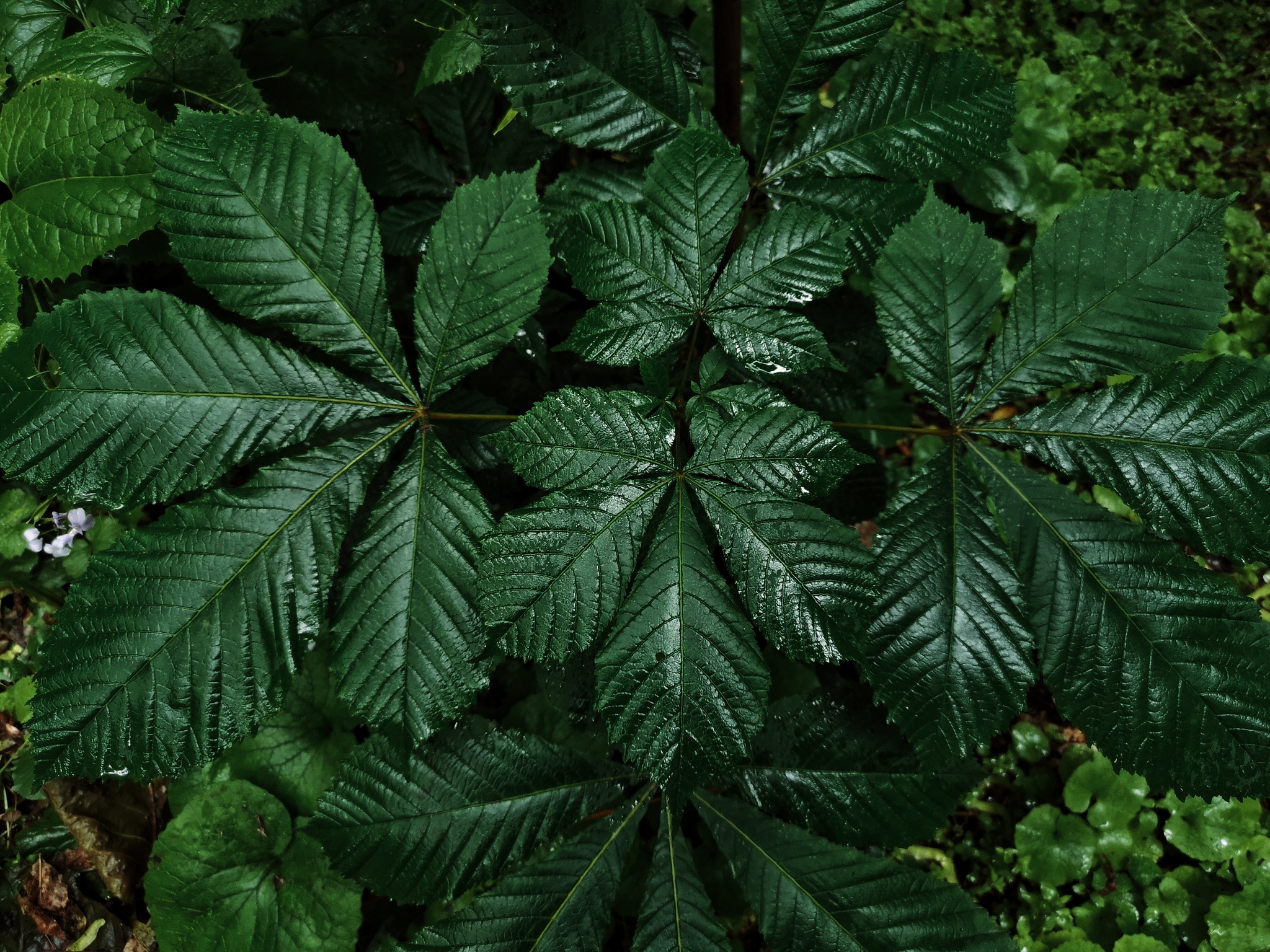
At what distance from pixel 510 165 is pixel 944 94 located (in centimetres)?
94

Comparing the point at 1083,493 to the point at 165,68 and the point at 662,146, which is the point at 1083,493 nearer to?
the point at 662,146

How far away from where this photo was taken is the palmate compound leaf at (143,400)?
1.20 m

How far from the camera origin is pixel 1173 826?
6.92 feet

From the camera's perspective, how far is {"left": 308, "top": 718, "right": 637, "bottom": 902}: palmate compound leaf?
140cm

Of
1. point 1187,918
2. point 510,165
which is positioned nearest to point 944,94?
point 510,165

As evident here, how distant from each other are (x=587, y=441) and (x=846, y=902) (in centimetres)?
94

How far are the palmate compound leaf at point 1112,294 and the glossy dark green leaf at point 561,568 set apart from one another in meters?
0.67

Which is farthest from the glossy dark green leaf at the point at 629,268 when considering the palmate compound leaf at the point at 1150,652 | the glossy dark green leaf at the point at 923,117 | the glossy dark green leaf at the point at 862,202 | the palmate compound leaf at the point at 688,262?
the palmate compound leaf at the point at 1150,652

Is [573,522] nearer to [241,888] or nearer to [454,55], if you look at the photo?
[454,55]

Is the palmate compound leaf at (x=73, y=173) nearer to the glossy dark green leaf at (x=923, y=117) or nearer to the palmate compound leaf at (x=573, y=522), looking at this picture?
the palmate compound leaf at (x=573, y=522)

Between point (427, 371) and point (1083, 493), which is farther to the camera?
point (1083, 493)

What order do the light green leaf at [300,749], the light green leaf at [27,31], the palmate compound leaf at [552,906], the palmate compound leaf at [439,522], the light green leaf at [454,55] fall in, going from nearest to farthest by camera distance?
the palmate compound leaf at [439,522], the palmate compound leaf at [552,906], the light green leaf at [454,55], the light green leaf at [27,31], the light green leaf at [300,749]

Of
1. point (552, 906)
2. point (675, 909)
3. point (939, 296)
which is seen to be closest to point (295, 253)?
point (939, 296)

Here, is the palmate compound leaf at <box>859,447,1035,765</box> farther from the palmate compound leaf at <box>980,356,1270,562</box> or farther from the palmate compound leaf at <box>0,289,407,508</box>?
the palmate compound leaf at <box>0,289,407,508</box>
